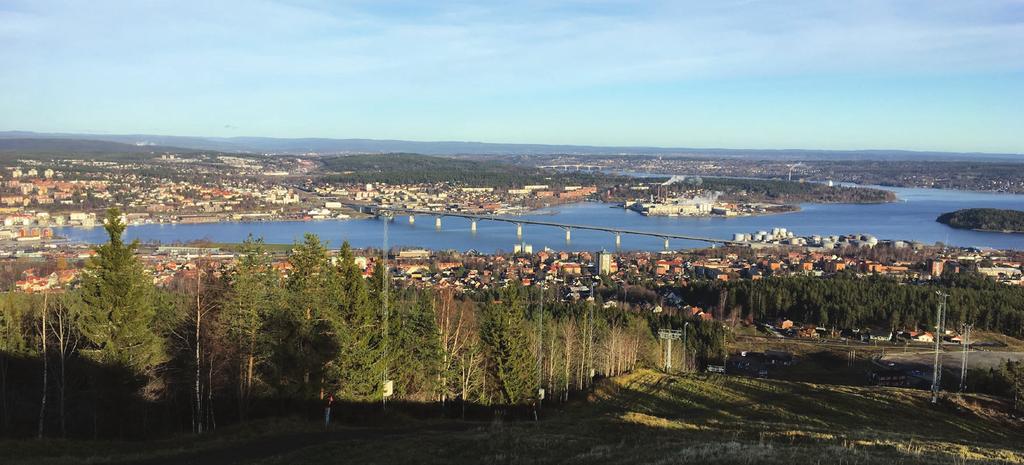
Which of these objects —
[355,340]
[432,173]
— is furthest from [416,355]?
[432,173]

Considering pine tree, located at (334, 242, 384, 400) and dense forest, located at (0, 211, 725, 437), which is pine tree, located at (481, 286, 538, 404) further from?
pine tree, located at (334, 242, 384, 400)

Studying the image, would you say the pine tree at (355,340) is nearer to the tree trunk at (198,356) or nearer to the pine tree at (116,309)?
the tree trunk at (198,356)

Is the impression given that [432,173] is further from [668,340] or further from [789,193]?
[668,340]

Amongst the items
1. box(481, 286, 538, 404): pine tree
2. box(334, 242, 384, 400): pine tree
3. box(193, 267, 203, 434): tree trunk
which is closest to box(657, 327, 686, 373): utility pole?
box(481, 286, 538, 404): pine tree

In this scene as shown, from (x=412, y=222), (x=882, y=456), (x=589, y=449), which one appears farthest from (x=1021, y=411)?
(x=412, y=222)

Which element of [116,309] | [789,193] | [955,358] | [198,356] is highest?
[116,309]

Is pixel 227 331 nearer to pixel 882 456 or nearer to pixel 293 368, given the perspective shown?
pixel 293 368

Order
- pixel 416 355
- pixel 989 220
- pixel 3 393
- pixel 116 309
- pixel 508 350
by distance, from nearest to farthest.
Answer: pixel 116 309 < pixel 3 393 < pixel 416 355 < pixel 508 350 < pixel 989 220

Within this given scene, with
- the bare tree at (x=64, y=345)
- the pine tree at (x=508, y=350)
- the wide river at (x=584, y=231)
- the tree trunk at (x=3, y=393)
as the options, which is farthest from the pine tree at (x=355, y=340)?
the wide river at (x=584, y=231)
